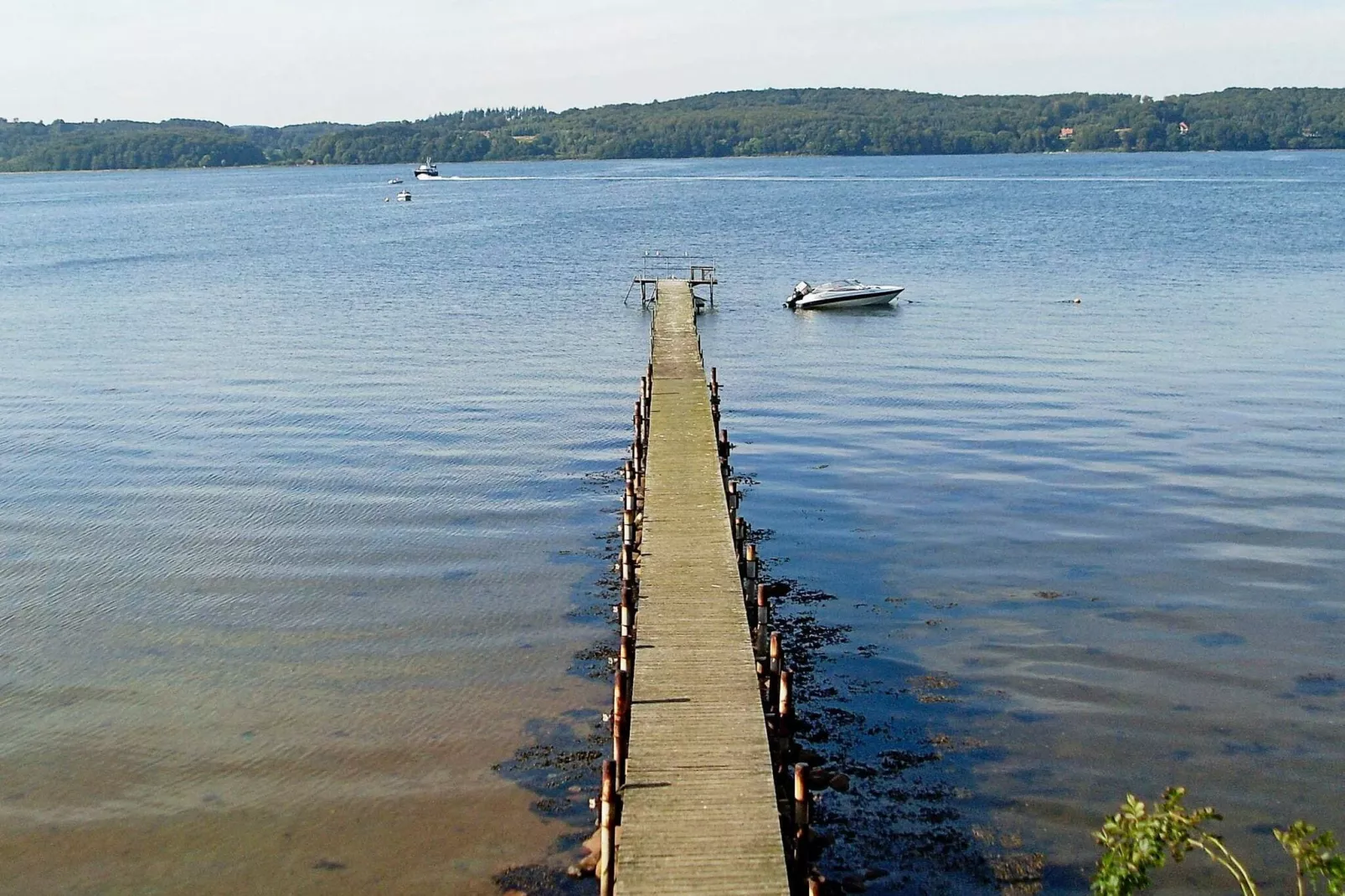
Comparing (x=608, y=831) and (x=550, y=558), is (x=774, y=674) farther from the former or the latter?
(x=550, y=558)

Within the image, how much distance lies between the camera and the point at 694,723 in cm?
1481

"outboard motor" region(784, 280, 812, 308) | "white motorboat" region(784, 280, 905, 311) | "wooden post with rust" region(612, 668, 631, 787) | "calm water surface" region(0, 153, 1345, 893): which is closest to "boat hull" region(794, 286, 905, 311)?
"white motorboat" region(784, 280, 905, 311)

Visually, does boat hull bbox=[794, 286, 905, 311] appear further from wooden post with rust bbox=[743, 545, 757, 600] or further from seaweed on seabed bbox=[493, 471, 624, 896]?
wooden post with rust bbox=[743, 545, 757, 600]

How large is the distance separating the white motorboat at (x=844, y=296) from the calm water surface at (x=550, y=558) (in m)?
0.84

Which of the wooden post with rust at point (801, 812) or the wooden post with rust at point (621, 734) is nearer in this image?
the wooden post with rust at point (801, 812)

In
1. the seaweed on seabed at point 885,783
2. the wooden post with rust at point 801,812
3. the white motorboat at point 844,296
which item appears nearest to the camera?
the wooden post with rust at point 801,812

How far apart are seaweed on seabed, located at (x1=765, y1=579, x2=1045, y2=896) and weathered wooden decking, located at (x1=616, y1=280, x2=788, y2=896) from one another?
4.97 ft

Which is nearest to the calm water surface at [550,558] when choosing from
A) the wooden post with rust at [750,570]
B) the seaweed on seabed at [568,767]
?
the seaweed on seabed at [568,767]

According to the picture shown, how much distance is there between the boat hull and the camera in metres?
54.8

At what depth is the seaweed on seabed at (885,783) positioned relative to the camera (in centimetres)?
1442

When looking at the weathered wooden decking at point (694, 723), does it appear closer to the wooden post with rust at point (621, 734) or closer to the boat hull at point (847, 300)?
the wooden post with rust at point (621, 734)

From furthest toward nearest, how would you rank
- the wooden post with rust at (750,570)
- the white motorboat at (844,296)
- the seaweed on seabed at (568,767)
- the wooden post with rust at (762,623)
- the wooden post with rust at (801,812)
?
the white motorboat at (844,296)
the wooden post with rust at (750,570)
the wooden post with rust at (762,623)
the seaweed on seabed at (568,767)
the wooden post with rust at (801,812)

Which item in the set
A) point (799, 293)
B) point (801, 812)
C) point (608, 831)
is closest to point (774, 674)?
point (801, 812)

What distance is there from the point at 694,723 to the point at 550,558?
977 centimetres
